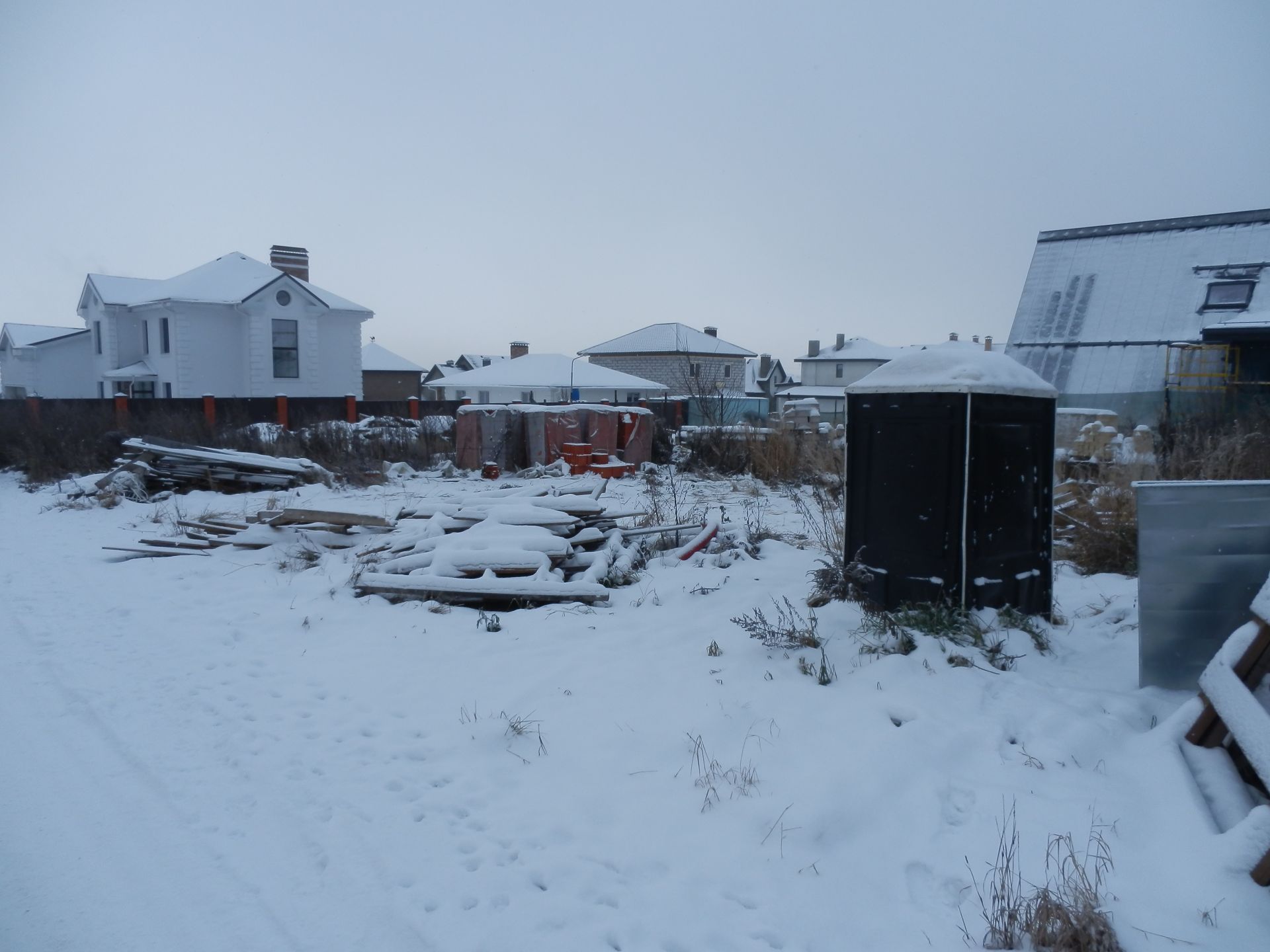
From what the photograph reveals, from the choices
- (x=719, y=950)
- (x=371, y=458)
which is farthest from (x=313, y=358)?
(x=719, y=950)

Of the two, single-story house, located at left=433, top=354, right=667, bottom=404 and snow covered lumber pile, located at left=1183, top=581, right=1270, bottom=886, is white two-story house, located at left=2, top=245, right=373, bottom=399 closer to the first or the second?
single-story house, located at left=433, top=354, right=667, bottom=404

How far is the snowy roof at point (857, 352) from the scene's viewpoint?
54.4 m

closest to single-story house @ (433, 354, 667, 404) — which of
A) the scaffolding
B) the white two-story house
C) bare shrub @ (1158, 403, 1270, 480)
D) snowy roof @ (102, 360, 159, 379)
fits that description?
the white two-story house

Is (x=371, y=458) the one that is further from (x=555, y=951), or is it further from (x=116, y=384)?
(x=116, y=384)

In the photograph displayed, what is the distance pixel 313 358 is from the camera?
2856 cm

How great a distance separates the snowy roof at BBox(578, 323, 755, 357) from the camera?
1885 inches

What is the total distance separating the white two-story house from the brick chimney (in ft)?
4.53

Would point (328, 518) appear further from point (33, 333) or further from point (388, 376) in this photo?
point (388, 376)

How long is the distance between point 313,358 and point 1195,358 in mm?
26941

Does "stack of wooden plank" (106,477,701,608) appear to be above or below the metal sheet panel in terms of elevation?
below

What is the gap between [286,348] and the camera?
92.0 feet

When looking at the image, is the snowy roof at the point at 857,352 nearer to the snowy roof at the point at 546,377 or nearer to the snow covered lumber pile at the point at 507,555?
the snowy roof at the point at 546,377

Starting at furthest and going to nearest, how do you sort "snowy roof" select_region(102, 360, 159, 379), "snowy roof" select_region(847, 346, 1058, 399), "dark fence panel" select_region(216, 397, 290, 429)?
1. "snowy roof" select_region(102, 360, 159, 379)
2. "dark fence panel" select_region(216, 397, 290, 429)
3. "snowy roof" select_region(847, 346, 1058, 399)

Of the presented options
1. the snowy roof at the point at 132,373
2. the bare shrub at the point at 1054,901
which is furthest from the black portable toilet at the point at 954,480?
the snowy roof at the point at 132,373
